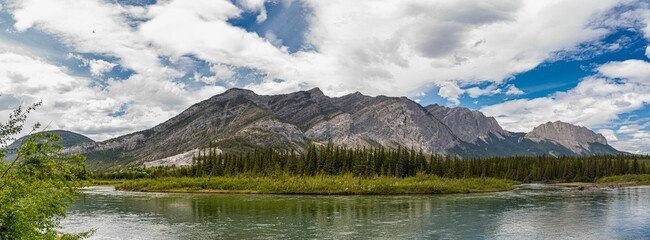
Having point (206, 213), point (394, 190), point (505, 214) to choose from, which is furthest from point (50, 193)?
point (394, 190)

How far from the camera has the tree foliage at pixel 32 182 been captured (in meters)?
22.4

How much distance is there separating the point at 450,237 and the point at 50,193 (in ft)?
143

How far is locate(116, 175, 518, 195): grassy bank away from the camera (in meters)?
141

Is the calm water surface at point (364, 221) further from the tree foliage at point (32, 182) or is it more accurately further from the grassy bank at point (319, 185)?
the grassy bank at point (319, 185)

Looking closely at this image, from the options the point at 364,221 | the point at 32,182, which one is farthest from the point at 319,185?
the point at 32,182

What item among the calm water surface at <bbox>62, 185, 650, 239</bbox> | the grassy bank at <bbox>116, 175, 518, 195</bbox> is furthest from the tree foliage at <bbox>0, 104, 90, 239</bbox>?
the grassy bank at <bbox>116, 175, 518, 195</bbox>

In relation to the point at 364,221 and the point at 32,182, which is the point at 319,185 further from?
the point at 32,182

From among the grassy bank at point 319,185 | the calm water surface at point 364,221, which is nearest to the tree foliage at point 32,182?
the calm water surface at point 364,221

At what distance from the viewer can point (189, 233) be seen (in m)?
59.2

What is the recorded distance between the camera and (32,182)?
23.3m

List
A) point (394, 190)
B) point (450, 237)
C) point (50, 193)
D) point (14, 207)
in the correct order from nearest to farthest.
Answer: point (14, 207), point (50, 193), point (450, 237), point (394, 190)

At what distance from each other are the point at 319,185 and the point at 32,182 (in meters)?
121

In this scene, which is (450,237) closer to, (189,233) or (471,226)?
(471,226)

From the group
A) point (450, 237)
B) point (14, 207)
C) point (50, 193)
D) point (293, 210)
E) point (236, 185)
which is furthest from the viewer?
point (236, 185)
